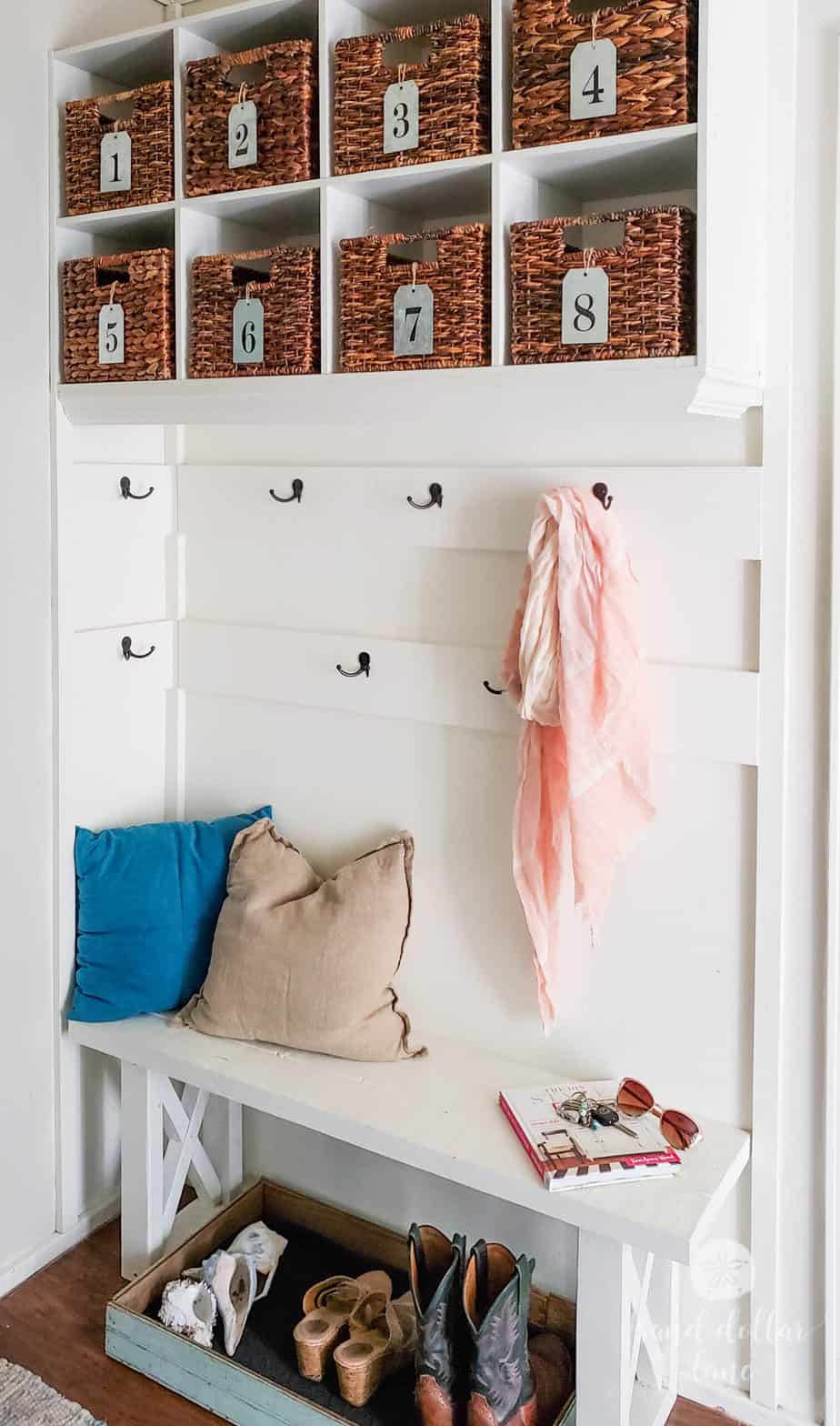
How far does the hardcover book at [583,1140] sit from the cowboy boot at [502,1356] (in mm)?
199

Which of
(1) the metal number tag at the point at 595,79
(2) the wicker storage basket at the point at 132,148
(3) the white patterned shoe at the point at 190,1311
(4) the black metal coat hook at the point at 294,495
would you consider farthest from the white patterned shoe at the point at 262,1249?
(1) the metal number tag at the point at 595,79

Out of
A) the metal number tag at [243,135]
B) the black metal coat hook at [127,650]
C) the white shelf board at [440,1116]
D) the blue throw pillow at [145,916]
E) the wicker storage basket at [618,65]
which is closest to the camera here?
the wicker storage basket at [618,65]

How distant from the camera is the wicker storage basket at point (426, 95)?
1.74m

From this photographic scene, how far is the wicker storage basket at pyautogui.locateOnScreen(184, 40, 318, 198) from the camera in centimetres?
190

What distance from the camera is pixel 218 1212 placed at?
2365 mm

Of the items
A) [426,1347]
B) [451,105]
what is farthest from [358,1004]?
[451,105]

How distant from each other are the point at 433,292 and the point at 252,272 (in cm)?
48

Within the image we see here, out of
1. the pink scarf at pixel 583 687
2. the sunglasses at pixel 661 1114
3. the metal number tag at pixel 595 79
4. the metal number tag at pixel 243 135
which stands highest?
the metal number tag at pixel 243 135

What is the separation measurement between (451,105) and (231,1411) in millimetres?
1970

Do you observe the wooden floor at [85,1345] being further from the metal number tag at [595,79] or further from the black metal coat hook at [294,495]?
the metal number tag at [595,79]

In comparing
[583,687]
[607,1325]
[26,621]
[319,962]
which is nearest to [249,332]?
[26,621]

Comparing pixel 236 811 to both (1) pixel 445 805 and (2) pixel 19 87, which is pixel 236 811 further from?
(2) pixel 19 87

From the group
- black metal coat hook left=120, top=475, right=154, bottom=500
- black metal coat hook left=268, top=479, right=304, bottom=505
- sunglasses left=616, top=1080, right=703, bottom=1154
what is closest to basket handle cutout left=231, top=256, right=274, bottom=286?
black metal coat hook left=268, top=479, right=304, bottom=505

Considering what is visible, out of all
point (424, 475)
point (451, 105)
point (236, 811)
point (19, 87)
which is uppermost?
point (19, 87)
